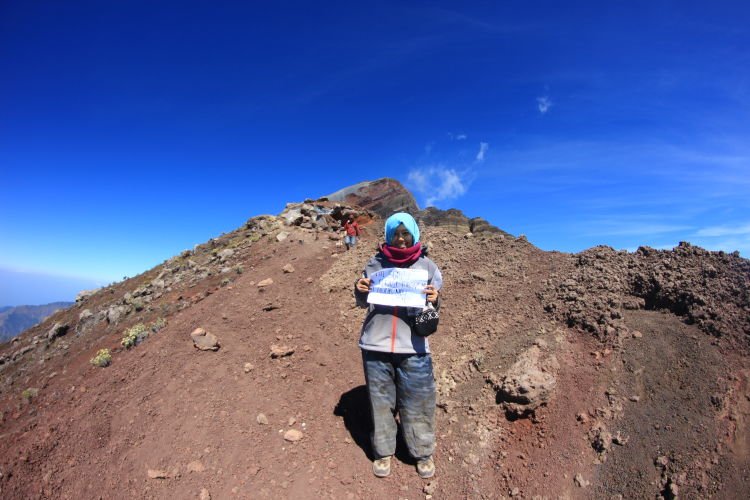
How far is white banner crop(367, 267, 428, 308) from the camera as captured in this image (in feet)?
10.9

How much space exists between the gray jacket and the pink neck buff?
6 centimetres

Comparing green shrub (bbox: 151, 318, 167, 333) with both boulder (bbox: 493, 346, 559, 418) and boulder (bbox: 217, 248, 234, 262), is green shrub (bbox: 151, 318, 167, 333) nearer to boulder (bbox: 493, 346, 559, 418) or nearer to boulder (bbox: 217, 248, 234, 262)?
boulder (bbox: 217, 248, 234, 262)

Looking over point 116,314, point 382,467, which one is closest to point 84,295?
point 116,314

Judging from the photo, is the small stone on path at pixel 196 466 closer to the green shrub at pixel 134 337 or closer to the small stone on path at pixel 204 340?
the small stone on path at pixel 204 340

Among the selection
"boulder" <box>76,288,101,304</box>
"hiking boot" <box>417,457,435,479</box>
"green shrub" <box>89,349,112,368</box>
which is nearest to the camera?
"hiking boot" <box>417,457,435,479</box>

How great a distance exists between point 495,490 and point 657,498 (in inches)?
47.6

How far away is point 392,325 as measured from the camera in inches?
135

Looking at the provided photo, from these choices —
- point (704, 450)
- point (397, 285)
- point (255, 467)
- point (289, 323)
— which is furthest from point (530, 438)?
point (289, 323)

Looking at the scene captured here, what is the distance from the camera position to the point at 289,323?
6.32 meters

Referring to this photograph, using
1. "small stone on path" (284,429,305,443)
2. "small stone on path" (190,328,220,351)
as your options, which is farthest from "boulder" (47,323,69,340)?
"small stone on path" (284,429,305,443)

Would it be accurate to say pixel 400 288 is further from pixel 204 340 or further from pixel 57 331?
pixel 57 331

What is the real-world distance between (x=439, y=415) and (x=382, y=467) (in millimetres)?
975

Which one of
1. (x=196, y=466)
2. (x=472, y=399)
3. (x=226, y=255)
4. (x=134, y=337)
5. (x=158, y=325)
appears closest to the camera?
(x=196, y=466)

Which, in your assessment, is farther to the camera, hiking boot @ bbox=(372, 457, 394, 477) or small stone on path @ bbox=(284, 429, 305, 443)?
small stone on path @ bbox=(284, 429, 305, 443)
